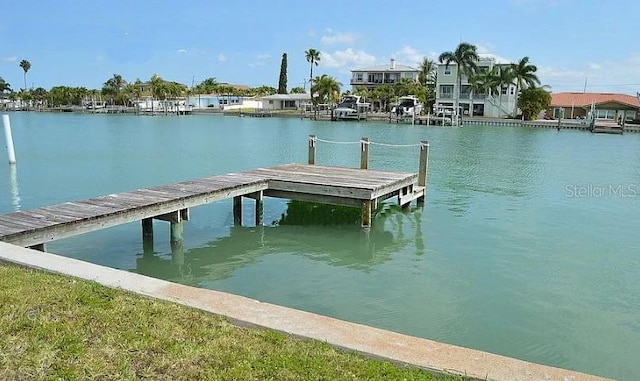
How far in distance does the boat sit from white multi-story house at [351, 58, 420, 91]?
1490 centimetres

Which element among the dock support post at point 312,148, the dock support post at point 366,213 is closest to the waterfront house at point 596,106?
the dock support post at point 312,148

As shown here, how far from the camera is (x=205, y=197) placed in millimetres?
12297

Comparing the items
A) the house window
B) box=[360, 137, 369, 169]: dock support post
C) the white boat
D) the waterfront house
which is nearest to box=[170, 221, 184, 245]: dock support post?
box=[360, 137, 369, 169]: dock support post

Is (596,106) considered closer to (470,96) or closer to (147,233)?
(470,96)

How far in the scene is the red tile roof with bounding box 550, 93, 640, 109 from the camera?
8431 cm

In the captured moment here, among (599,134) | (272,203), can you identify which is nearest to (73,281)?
(272,203)

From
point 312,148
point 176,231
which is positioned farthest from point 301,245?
point 312,148

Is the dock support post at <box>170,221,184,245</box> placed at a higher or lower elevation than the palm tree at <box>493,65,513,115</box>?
lower

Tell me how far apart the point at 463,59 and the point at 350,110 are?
1834cm

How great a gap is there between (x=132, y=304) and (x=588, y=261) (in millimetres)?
10317

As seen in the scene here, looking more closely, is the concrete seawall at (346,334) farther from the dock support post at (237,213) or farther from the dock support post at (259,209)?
the dock support post at (259,209)

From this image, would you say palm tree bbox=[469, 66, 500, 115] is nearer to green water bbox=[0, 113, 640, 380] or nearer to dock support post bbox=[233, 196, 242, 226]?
green water bbox=[0, 113, 640, 380]

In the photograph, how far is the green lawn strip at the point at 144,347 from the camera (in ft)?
13.1

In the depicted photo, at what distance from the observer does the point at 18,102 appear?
149m
